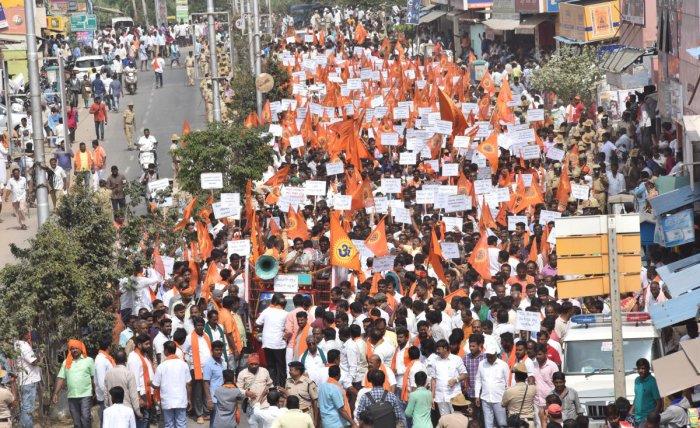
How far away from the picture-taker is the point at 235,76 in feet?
142

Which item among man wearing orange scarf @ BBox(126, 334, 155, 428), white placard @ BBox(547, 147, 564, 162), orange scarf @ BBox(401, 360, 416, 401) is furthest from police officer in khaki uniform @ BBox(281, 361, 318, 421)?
white placard @ BBox(547, 147, 564, 162)

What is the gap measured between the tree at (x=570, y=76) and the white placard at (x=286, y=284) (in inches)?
722

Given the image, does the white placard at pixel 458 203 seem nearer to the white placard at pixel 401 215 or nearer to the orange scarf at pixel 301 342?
the white placard at pixel 401 215

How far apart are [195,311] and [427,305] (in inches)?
97.3

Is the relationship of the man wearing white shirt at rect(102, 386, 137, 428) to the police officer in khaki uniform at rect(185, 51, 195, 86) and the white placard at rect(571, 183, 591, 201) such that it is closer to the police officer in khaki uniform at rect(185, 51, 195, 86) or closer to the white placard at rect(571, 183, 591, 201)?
the white placard at rect(571, 183, 591, 201)

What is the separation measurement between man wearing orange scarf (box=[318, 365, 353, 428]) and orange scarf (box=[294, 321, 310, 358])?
205cm

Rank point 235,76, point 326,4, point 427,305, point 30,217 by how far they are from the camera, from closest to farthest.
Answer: point 427,305, point 30,217, point 235,76, point 326,4

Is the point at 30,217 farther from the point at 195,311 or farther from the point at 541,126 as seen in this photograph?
the point at 195,311

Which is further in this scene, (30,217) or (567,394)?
(30,217)

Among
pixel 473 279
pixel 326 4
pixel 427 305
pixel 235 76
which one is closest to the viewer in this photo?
pixel 427 305

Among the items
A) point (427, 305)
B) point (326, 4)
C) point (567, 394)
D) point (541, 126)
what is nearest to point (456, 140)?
point (541, 126)

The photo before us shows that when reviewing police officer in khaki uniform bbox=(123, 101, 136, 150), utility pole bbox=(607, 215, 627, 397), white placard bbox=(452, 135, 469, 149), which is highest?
utility pole bbox=(607, 215, 627, 397)

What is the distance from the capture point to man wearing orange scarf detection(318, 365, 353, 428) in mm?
15336

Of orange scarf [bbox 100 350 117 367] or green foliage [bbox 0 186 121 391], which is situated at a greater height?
green foliage [bbox 0 186 121 391]
